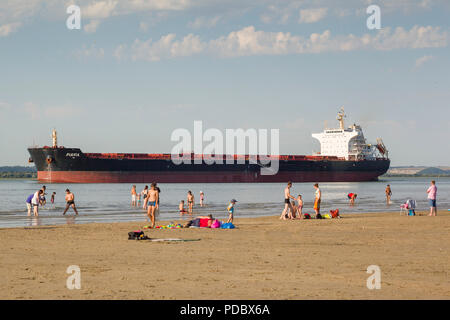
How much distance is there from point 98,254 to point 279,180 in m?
75.3

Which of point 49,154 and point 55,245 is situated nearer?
point 55,245

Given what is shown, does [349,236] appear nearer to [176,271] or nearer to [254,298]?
[176,271]

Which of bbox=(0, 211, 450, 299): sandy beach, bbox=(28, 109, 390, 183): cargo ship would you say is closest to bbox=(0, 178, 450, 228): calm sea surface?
bbox=(0, 211, 450, 299): sandy beach

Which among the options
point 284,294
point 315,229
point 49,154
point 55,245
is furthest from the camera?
point 49,154

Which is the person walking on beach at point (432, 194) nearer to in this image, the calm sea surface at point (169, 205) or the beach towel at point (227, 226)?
the calm sea surface at point (169, 205)

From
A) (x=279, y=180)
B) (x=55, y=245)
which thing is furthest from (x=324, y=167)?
(x=55, y=245)

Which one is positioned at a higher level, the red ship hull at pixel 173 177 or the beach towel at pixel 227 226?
the red ship hull at pixel 173 177

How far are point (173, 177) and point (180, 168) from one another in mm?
1591

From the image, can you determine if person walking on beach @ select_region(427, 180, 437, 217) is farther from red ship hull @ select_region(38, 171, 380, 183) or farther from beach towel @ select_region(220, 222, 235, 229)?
red ship hull @ select_region(38, 171, 380, 183)

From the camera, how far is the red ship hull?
76.4 meters

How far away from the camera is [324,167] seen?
9094 cm

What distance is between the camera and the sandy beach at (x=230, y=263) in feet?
28.6

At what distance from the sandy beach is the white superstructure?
8384 cm

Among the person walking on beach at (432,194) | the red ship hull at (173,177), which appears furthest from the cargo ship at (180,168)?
the person walking on beach at (432,194)
